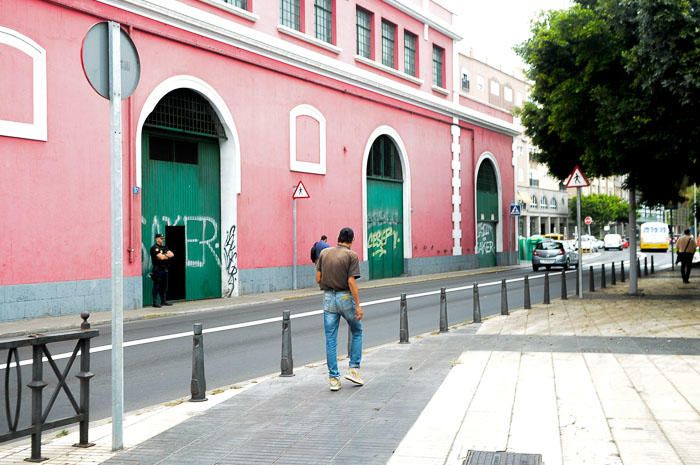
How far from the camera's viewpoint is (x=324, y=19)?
83.3ft

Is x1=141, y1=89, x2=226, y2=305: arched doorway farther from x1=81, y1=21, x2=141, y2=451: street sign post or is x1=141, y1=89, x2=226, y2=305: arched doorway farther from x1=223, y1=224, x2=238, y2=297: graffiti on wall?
x1=81, y1=21, x2=141, y2=451: street sign post

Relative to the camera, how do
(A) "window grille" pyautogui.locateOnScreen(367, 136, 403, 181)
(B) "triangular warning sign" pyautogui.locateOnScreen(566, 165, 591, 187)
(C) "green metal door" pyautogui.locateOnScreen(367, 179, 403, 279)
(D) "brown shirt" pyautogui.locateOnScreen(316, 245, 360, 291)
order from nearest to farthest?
1. (D) "brown shirt" pyautogui.locateOnScreen(316, 245, 360, 291)
2. (B) "triangular warning sign" pyautogui.locateOnScreen(566, 165, 591, 187)
3. (C) "green metal door" pyautogui.locateOnScreen(367, 179, 403, 279)
4. (A) "window grille" pyautogui.locateOnScreen(367, 136, 403, 181)

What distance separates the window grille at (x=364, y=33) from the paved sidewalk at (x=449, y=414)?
19255mm

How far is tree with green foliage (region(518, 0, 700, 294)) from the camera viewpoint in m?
14.1

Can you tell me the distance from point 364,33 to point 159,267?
14.5m

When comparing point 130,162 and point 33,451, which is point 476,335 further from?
point 130,162

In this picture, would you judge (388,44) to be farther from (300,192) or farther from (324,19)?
(300,192)

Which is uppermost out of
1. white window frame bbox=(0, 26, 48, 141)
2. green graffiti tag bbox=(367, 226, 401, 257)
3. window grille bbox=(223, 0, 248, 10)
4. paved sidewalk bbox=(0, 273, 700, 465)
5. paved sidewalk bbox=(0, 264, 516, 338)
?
window grille bbox=(223, 0, 248, 10)

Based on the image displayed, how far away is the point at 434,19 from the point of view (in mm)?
32625

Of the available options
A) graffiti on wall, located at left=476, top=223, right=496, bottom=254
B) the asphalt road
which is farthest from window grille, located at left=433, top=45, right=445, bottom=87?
the asphalt road

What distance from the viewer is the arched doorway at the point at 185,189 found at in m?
18.4

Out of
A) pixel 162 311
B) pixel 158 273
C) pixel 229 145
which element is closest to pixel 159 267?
pixel 158 273

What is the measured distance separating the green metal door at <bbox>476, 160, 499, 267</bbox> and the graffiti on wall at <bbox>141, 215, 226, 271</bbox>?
1888 centimetres

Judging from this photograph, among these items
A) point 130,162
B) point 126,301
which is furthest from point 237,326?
point 130,162
